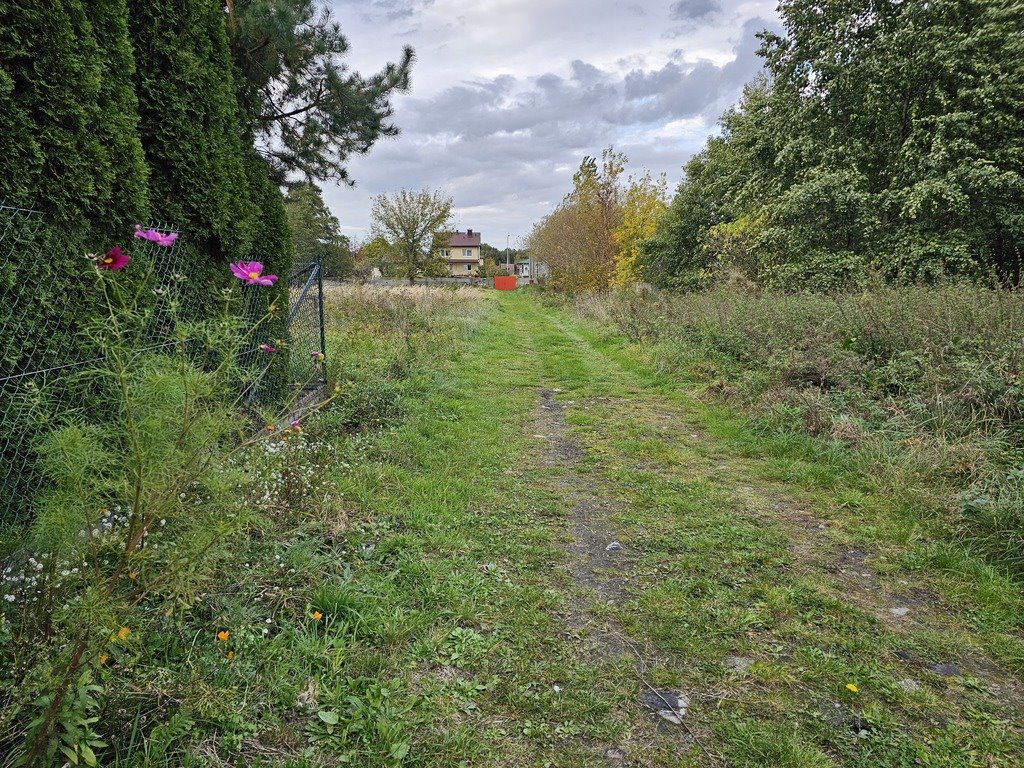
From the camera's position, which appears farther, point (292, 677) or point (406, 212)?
point (406, 212)

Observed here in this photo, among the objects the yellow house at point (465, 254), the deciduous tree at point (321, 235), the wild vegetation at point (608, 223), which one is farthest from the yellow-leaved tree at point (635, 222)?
the yellow house at point (465, 254)

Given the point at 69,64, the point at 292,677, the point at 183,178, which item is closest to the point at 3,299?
the point at 69,64

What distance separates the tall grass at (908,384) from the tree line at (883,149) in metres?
3.34

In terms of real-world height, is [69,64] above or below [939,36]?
below

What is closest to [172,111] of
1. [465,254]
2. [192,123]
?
[192,123]

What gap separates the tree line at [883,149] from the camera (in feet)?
35.9

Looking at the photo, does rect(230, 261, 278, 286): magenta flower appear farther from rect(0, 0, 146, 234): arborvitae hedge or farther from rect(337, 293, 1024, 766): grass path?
rect(337, 293, 1024, 766): grass path

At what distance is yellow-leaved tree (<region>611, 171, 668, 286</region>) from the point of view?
65.7 feet

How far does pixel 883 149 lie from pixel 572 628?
15.8m

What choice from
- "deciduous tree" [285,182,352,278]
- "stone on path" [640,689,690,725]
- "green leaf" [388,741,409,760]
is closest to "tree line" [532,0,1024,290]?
"stone on path" [640,689,690,725]

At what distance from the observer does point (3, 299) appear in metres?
2.51

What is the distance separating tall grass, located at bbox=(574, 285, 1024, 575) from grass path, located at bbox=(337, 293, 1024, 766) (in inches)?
14.4

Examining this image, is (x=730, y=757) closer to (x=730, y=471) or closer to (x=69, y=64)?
(x=730, y=471)

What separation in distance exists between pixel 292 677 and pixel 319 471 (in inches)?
78.8
